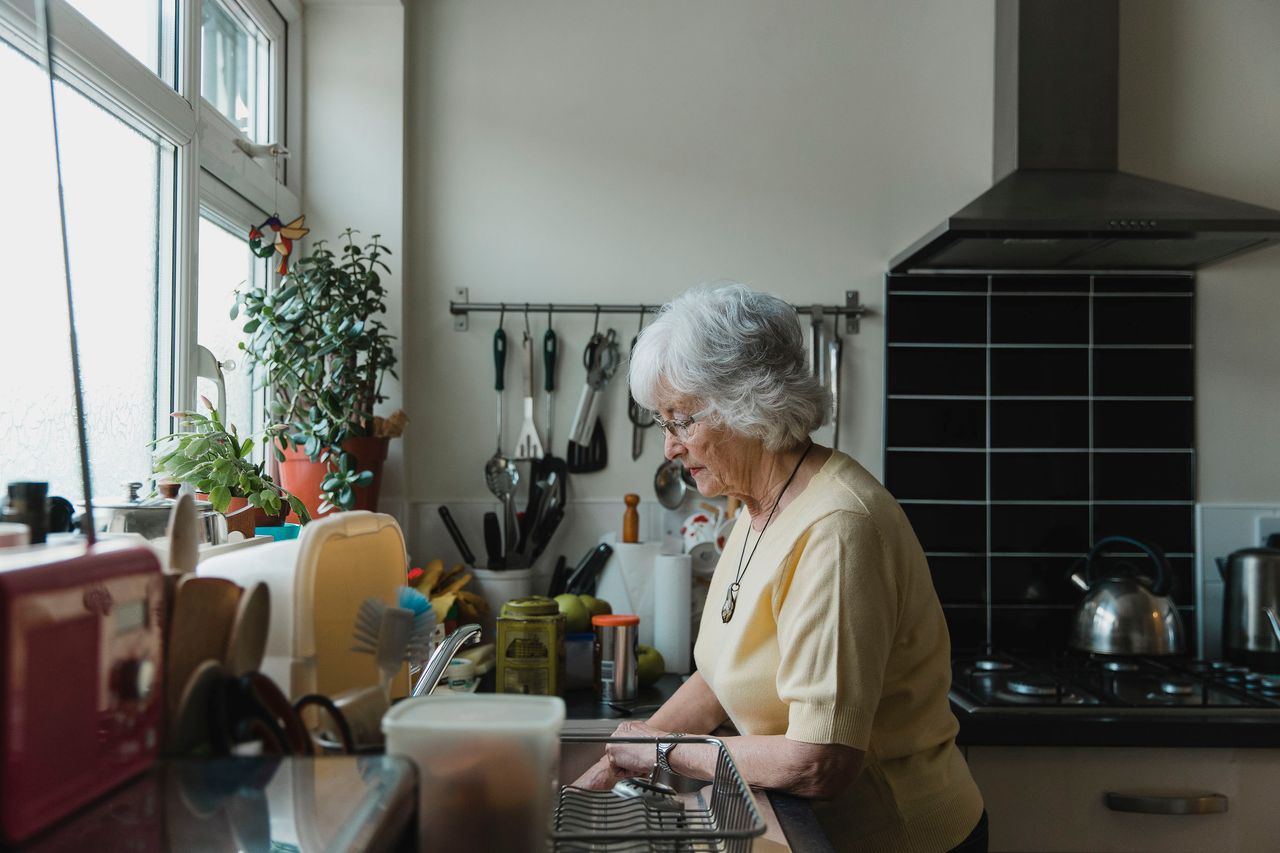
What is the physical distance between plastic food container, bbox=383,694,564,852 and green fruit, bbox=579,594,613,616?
1.65 m

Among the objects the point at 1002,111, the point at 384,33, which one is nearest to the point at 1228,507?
the point at 1002,111

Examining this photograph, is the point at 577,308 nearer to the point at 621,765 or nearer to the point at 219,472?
the point at 219,472

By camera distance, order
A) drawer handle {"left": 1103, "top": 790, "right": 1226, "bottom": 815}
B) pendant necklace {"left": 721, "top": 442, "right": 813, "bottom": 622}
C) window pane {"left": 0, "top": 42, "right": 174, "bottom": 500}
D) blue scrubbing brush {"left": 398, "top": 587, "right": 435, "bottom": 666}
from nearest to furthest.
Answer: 1. blue scrubbing brush {"left": 398, "top": 587, "right": 435, "bottom": 666}
2. window pane {"left": 0, "top": 42, "right": 174, "bottom": 500}
3. pendant necklace {"left": 721, "top": 442, "right": 813, "bottom": 622}
4. drawer handle {"left": 1103, "top": 790, "right": 1226, "bottom": 815}

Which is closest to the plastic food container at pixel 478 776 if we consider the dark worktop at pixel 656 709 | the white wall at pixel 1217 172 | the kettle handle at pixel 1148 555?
the dark worktop at pixel 656 709

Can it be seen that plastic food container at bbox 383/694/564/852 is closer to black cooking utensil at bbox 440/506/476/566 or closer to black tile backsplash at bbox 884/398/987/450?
black cooking utensil at bbox 440/506/476/566

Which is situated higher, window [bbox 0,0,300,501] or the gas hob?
window [bbox 0,0,300,501]

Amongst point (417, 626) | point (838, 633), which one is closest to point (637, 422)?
point (838, 633)

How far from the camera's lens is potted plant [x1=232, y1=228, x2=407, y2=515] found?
2090 mm

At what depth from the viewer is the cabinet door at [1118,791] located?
6.60 feet

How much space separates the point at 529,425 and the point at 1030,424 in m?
1.26

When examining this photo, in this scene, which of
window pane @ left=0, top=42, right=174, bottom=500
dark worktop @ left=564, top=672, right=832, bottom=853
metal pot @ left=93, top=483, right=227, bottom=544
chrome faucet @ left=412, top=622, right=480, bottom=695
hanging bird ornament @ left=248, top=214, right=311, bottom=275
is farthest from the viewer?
hanging bird ornament @ left=248, top=214, right=311, bottom=275

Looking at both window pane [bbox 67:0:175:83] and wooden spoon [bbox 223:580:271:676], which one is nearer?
wooden spoon [bbox 223:580:271:676]

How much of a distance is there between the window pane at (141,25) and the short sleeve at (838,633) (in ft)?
4.13

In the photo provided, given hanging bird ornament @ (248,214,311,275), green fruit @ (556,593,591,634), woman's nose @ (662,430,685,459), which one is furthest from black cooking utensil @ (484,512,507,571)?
woman's nose @ (662,430,685,459)
